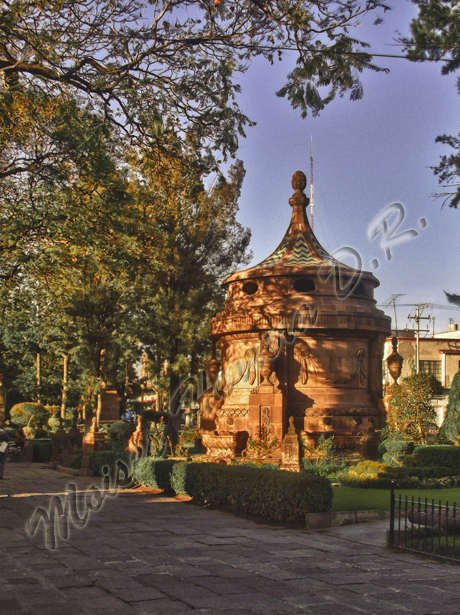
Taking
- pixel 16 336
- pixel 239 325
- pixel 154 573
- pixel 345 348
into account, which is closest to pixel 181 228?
pixel 239 325

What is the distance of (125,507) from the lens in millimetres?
14188

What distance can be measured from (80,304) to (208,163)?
56.5ft

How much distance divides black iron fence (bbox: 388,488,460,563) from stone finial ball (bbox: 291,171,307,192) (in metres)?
18.8

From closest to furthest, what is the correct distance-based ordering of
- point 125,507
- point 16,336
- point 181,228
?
point 125,507
point 181,228
point 16,336

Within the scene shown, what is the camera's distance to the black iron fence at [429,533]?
30.2 feet

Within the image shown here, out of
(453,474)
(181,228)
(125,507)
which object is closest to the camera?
(125,507)

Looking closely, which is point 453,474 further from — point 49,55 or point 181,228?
point 181,228

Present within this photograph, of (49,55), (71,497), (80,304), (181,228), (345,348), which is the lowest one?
(71,497)

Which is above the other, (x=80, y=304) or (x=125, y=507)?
(x=80, y=304)

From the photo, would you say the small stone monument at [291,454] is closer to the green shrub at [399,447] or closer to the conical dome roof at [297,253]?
the green shrub at [399,447]

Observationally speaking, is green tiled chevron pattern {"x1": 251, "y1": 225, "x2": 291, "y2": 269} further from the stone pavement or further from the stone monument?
the stone pavement

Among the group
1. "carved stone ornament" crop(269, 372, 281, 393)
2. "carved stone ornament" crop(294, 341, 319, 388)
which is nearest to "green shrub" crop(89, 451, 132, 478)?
"carved stone ornament" crop(269, 372, 281, 393)

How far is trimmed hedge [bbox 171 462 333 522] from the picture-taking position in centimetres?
1212

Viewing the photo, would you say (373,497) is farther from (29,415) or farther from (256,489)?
(29,415)
